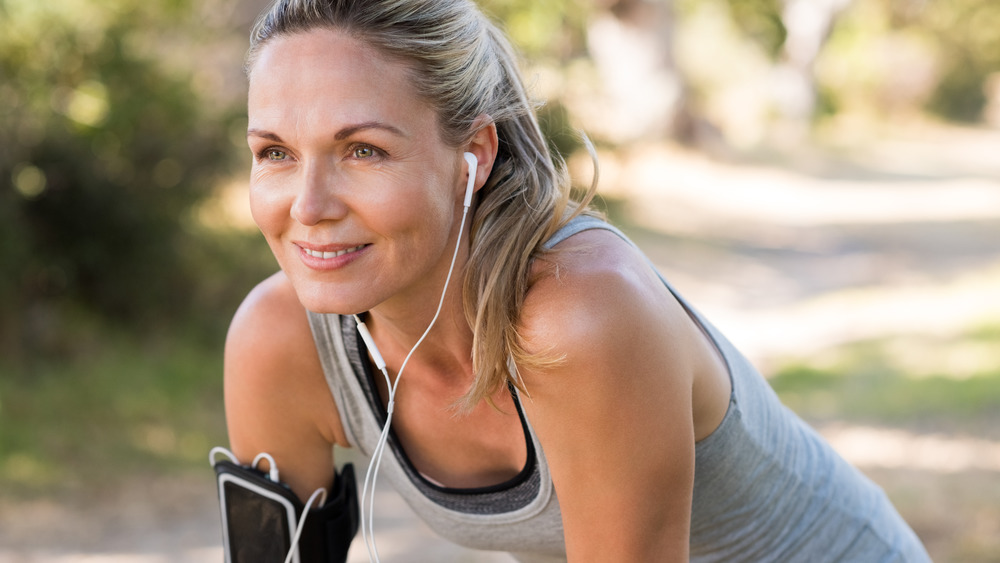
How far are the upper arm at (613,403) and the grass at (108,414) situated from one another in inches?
147

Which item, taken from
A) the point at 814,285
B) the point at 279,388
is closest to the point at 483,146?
the point at 279,388

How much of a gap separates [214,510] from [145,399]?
1064mm

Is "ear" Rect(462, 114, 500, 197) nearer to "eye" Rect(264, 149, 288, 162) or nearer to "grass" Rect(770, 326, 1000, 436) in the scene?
"eye" Rect(264, 149, 288, 162)

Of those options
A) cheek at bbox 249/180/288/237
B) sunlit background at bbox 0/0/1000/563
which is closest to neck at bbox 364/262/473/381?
cheek at bbox 249/180/288/237

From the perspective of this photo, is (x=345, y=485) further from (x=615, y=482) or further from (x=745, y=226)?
(x=745, y=226)

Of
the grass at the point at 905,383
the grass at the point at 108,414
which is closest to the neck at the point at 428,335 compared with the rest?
the grass at the point at 108,414

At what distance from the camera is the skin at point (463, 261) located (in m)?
1.55

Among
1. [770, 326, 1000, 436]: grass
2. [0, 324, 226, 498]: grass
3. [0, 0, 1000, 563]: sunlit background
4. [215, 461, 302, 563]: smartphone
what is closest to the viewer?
[215, 461, 302, 563]: smartphone

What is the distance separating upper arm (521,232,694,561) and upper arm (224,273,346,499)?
52 centimetres

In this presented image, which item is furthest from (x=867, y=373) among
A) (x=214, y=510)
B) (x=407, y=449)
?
(x=407, y=449)

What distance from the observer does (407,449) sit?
6.52 ft

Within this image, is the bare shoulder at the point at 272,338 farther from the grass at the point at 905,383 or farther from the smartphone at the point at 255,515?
the grass at the point at 905,383

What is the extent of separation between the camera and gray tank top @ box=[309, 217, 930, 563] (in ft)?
5.89

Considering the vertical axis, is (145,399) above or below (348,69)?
above
